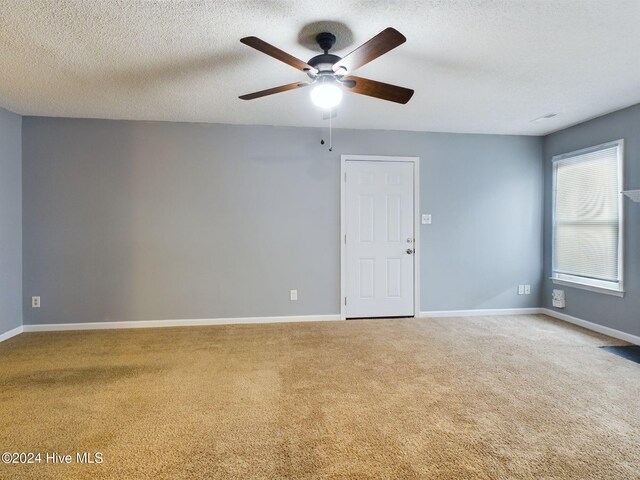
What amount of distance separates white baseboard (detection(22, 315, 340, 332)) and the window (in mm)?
2966

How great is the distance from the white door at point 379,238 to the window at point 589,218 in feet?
6.12

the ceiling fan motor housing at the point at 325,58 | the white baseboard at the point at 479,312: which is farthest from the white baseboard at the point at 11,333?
the white baseboard at the point at 479,312

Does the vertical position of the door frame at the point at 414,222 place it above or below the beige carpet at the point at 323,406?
above

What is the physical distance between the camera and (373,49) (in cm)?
181

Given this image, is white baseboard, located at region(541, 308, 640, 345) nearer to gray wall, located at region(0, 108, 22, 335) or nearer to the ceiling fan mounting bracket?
the ceiling fan mounting bracket

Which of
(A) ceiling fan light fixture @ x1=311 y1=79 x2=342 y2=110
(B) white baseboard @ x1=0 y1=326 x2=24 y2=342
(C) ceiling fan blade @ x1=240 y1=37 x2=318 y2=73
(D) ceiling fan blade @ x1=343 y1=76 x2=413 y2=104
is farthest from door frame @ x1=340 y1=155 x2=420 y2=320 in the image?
(B) white baseboard @ x1=0 y1=326 x2=24 y2=342

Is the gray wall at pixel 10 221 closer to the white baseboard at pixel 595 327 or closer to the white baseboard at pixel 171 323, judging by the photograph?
the white baseboard at pixel 171 323

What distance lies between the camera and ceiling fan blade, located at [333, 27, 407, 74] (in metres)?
1.65

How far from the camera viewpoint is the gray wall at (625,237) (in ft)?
11.0

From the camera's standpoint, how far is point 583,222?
391cm

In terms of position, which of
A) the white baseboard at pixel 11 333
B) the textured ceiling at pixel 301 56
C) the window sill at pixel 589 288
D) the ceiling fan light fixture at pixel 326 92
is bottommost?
the white baseboard at pixel 11 333

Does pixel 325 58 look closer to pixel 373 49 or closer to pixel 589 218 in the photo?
pixel 373 49

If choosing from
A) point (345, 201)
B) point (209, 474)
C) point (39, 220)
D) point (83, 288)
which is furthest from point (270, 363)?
point (39, 220)

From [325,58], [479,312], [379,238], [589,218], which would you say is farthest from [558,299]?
[325,58]
